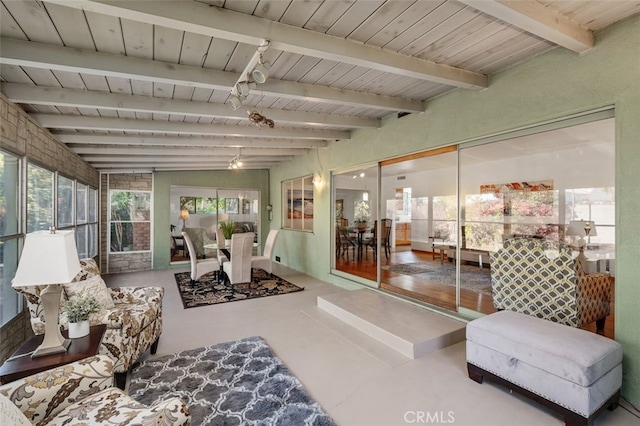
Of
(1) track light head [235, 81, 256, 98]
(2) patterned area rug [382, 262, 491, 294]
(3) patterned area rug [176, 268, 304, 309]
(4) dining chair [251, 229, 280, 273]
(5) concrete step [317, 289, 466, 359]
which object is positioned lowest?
(3) patterned area rug [176, 268, 304, 309]

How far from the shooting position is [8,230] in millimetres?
2906

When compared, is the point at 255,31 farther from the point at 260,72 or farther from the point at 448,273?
the point at 448,273

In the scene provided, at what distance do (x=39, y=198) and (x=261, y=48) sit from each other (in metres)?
3.49

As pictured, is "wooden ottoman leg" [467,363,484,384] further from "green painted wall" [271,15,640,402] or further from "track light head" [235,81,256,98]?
"track light head" [235,81,256,98]

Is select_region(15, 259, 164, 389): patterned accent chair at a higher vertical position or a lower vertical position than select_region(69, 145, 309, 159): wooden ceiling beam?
lower

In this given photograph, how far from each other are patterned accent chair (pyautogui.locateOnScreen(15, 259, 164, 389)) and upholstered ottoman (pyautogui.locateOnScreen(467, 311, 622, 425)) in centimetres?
286

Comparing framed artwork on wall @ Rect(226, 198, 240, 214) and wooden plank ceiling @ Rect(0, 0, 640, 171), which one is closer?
wooden plank ceiling @ Rect(0, 0, 640, 171)

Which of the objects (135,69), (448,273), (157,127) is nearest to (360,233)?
(448,273)

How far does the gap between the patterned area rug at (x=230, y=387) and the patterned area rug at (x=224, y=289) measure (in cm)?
189

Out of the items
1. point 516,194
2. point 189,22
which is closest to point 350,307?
point 189,22

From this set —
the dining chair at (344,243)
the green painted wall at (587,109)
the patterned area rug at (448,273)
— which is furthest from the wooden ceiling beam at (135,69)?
the dining chair at (344,243)

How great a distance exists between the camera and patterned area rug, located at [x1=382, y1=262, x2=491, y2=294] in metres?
A: 4.93

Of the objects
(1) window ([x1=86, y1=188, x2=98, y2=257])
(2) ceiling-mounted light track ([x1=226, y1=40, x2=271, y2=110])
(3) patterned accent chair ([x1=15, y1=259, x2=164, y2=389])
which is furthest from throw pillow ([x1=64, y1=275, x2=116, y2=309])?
(1) window ([x1=86, y1=188, x2=98, y2=257])

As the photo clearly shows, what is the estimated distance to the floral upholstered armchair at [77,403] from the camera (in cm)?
142
